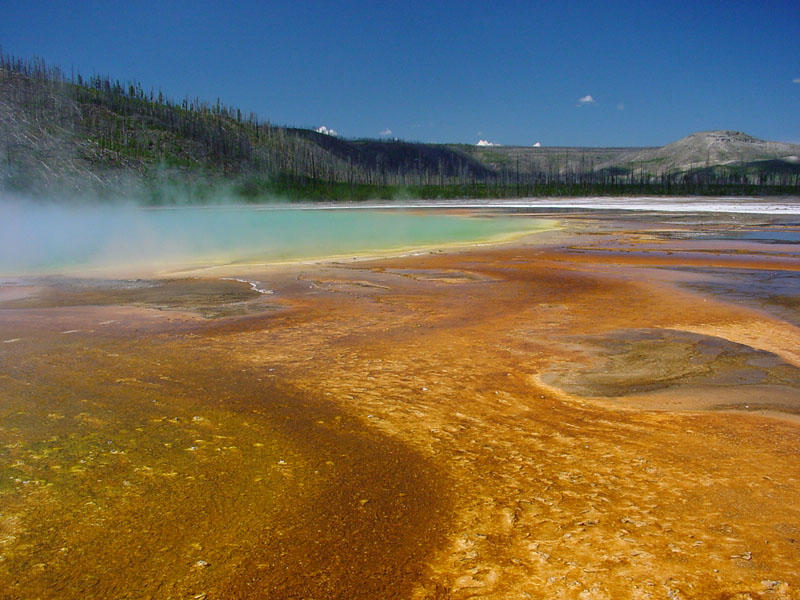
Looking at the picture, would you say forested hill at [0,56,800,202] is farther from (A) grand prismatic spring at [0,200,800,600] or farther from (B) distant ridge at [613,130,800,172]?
(A) grand prismatic spring at [0,200,800,600]

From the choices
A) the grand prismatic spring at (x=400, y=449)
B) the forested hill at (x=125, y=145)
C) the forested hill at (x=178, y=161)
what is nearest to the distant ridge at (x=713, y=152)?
the forested hill at (x=178, y=161)

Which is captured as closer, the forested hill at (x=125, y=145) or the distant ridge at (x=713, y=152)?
the forested hill at (x=125, y=145)

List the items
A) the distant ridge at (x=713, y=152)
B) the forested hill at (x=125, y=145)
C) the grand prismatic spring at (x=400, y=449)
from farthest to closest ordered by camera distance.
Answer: the distant ridge at (x=713, y=152), the forested hill at (x=125, y=145), the grand prismatic spring at (x=400, y=449)

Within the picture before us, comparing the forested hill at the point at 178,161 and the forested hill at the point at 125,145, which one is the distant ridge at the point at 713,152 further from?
the forested hill at the point at 125,145

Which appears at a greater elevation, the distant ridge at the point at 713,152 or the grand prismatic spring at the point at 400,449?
the distant ridge at the point at 713,152

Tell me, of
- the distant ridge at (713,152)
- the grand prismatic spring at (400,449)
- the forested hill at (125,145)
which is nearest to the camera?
the grand prismatic spring at (400,449)

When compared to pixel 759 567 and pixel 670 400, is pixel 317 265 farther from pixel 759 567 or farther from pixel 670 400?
pixel 759 567

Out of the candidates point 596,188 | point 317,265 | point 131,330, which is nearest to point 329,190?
point 596,188

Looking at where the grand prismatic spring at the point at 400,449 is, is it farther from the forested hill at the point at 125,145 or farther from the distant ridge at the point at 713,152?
the distant ridge at the point at 713,152
